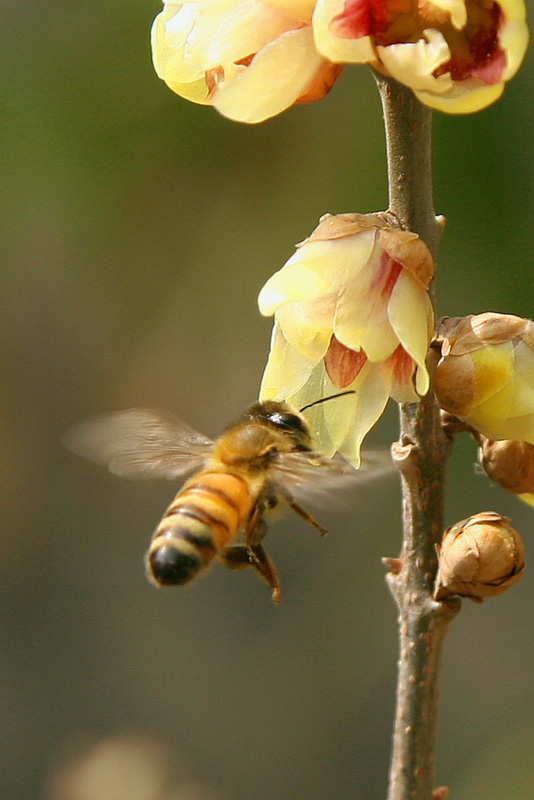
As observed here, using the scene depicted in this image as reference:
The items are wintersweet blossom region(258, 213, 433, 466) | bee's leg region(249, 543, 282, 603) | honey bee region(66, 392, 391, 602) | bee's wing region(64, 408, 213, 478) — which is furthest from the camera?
bee's wing region(64, 408, 213, 478)

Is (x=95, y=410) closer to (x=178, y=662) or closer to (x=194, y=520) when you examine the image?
(x=178, y=662)

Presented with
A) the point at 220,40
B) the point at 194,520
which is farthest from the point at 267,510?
the point at 220,40

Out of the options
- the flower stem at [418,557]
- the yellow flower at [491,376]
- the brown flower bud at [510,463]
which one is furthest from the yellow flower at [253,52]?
the brown flower bud at [510,463]

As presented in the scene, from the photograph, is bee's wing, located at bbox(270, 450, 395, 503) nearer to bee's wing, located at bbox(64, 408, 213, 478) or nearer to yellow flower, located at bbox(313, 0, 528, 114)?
bee's wing, located at bbox(64, 408, 213, 478)

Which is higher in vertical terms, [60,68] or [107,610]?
[60,68]

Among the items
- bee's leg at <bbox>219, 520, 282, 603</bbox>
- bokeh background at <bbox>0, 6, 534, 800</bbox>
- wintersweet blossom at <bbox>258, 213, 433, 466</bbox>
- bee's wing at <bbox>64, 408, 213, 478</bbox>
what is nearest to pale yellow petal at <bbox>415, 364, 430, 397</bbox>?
wintersweet blossom at <bbox>258, 213, 433, 466</bbox>
